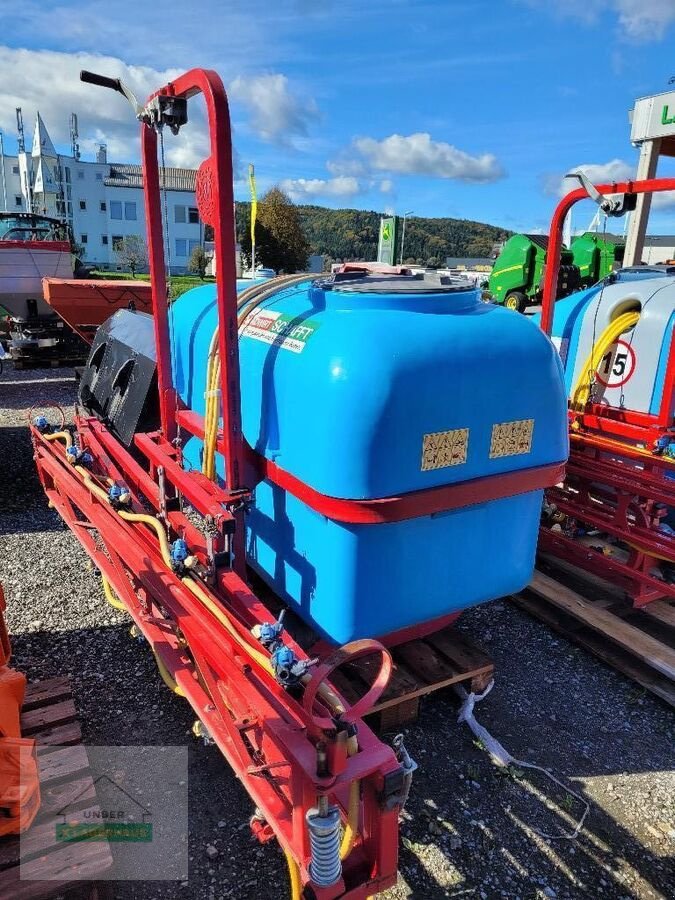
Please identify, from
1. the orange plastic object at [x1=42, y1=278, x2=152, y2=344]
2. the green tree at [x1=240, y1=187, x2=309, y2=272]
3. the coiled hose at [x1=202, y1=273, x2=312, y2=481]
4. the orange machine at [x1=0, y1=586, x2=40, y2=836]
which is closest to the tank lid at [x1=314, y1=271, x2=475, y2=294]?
the coiled hose at [x1=202, y1=273, x2=312, y2=481]

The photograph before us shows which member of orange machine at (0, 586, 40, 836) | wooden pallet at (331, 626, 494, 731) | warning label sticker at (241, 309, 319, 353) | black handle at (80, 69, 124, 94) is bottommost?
wooden pallet at (331, 626, 494, 731)

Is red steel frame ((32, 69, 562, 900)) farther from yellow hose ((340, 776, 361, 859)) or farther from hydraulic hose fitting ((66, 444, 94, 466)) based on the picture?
hydraulic hose fitting ((66, 444, 94, 466))

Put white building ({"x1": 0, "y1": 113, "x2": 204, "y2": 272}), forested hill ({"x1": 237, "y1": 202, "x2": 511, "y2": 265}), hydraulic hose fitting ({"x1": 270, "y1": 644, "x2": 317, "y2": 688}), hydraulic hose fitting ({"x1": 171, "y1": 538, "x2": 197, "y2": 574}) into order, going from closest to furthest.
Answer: hydraulic hose fitting ({"x1": 270, "y1": 644, "x2": 317, "y2": 688})
hydraulic hose fitting ({"x1": 171, "y1": 538, "x2": 197, "y2": 574})
white building ({"x1": 0, "y1": 113, "x2": 204, "y2": 272})
forested hill ({"x1": 237, "y1": 202, "x2": 511, "y2": 265})

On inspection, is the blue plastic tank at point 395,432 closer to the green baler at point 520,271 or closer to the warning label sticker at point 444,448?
the warning label sticker at point 444,448

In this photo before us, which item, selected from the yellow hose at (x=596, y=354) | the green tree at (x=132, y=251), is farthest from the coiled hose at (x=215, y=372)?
the green tree at (x=132, y=251)

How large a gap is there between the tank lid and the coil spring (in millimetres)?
1641

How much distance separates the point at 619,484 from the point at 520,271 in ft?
27.7

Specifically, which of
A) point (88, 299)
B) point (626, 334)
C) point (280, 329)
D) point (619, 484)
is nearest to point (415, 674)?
point (280, 329)

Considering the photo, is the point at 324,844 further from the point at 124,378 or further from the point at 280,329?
the point at 124,378

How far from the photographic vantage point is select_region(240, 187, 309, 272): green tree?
118 feet

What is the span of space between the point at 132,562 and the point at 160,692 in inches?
28.4

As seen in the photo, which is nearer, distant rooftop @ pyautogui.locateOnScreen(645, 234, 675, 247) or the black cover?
the black cover

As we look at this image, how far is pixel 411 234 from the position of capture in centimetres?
8156

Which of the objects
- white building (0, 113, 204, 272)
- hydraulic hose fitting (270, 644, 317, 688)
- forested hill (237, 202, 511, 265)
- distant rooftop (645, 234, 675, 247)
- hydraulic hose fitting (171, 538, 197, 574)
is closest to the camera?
hydraulic hose fitting (270, 644, 317, 688)
